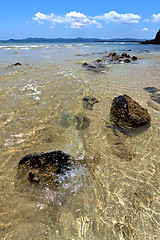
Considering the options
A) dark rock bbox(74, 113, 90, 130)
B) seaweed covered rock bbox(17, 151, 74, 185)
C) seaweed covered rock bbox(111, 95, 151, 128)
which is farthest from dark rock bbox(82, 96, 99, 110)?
seaweed covered rock bbox(17, 151, 74, 185)

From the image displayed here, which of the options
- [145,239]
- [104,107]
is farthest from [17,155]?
[104,107]

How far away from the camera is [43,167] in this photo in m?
2.60

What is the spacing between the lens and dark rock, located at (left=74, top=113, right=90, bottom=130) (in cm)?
434

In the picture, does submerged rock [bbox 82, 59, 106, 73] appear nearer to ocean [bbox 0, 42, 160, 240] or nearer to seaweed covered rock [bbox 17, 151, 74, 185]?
ocean [bbox 0, 42, 160, 240]

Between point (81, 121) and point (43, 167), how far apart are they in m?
2.28

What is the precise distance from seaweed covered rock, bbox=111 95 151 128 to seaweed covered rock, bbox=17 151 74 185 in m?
2.39

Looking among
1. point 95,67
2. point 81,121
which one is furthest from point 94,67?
point 81,121

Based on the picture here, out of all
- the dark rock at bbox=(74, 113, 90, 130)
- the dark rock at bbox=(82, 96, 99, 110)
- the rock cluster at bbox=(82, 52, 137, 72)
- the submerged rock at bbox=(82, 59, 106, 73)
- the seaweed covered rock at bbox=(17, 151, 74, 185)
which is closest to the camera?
→ the seaweed covered rock at bbox=(17, 151, 74, 185)

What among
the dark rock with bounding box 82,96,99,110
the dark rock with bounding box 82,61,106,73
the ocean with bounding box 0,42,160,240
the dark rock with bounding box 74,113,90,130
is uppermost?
the dark rock with bounding box 82,61,106,73

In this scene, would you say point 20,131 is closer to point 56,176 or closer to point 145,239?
point 56,176

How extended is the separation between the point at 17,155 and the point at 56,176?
4.00 ft

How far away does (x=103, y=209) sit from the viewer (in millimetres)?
2227

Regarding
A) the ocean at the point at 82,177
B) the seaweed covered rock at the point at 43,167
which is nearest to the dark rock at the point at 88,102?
the ocean at the point at 82,177

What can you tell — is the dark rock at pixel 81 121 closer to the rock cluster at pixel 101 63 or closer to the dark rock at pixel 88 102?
the dark rock at pixel 88 102
